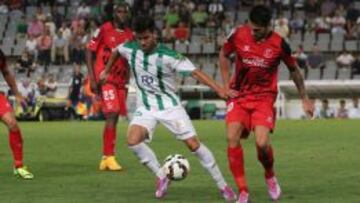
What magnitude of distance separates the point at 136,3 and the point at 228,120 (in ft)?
95.3

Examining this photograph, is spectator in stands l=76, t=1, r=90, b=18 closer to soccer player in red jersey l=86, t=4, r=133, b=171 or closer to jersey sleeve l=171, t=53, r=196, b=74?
soccer player in red jersey l=86, t=4, r=133, b=171

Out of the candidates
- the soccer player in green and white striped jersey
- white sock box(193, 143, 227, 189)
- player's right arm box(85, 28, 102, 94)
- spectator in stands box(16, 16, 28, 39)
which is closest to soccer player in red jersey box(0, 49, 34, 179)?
player's right arm box(85, 28, 102, 94)

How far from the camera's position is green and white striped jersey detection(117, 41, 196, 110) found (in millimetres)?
11391

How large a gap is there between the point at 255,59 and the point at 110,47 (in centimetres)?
439

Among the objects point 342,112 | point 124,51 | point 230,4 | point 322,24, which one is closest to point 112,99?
point 124,51

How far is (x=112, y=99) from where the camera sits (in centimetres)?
1494

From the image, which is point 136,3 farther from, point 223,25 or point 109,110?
point 109,110

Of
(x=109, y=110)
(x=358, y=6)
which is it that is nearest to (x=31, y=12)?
(x=358, y=6)

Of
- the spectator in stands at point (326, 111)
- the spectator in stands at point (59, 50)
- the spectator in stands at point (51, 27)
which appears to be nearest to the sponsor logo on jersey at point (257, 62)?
the spectator in stands at point (326, 111)

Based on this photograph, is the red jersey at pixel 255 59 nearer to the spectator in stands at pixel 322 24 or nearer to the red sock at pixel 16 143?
the red sock at pixel 16 143

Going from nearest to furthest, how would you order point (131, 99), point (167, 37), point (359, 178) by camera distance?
point (359, 178)
point (131, 99)
point (167, 37)

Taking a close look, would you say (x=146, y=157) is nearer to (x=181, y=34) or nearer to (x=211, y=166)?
(x=211, y=166)

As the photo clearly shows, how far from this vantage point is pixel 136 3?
39688 millimetres

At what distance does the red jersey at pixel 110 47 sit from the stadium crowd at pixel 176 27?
1942 centimetres
